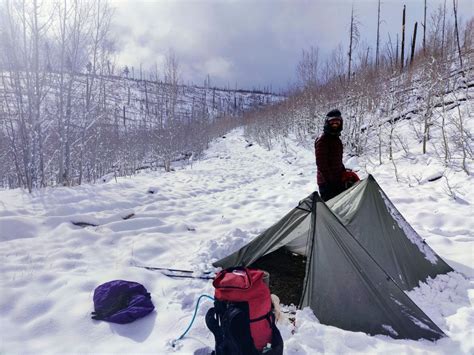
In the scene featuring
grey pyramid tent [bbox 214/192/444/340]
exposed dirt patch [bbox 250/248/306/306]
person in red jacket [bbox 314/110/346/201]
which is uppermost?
person in red jacket [bbox 314/110/346/201]

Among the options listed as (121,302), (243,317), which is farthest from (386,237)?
(121,302)

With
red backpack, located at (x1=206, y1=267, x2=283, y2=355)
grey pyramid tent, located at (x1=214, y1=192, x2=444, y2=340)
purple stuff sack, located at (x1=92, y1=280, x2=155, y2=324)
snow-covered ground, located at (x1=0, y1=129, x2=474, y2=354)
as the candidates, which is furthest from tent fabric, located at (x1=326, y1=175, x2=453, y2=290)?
purple stuff sack, located at (x1=92, y1=280, x2=155, y2=324)

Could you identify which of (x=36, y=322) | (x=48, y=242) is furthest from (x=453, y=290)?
(x=48, y=242)

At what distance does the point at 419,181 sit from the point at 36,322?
293 inches

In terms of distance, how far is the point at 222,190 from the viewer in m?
9.41

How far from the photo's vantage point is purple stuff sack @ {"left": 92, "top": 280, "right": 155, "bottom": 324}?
2.66 metres

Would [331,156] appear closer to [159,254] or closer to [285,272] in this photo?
[285,272]

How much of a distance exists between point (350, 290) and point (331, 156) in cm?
195

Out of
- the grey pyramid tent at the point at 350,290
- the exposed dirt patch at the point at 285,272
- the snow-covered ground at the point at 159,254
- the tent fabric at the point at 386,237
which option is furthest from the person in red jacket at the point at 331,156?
the snow-covered ground at the point at 159,254

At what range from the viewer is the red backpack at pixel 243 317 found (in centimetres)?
183

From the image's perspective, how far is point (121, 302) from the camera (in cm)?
284

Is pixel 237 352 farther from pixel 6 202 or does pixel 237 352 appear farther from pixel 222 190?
pixel 222 190

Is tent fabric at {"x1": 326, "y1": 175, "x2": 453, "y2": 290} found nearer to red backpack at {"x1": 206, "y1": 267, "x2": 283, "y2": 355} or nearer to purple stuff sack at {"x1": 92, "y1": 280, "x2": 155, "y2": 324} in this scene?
red backpack at {"x1": 206, "y1": 267, "x2": 283, "y2": 355}

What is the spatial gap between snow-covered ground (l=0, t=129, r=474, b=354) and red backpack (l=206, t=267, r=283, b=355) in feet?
1.53
